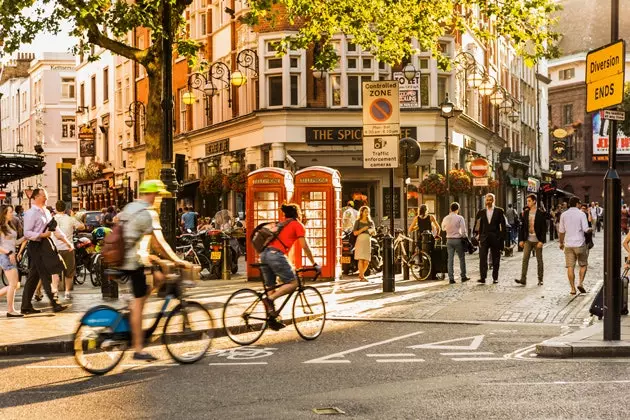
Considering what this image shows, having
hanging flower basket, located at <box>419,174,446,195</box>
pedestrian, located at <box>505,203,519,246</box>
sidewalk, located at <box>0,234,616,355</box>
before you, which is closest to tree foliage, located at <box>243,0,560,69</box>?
sidewalk, located at <box>0,234,616,355</box>

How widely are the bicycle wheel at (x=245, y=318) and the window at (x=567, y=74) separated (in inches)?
3914

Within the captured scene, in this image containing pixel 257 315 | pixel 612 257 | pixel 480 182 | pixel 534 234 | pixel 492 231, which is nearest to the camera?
pixel 612 257

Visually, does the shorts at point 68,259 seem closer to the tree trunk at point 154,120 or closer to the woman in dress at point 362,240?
the tree trunk at point 154,120

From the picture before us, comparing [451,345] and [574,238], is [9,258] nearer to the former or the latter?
[451,345]

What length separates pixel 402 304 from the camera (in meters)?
17.4

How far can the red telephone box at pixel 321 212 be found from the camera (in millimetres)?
22234

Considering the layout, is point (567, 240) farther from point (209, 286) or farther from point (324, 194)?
point (209, 286)

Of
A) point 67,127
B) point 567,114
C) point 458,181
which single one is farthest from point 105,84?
point 567,114

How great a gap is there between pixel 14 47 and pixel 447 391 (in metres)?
12.4

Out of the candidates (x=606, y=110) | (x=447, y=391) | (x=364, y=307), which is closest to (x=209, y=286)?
(x=364, y=307)

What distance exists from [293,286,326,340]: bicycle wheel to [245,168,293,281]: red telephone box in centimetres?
914

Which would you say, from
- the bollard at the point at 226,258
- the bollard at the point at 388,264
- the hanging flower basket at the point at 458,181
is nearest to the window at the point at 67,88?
the hanging flower basket at the point at 458,181

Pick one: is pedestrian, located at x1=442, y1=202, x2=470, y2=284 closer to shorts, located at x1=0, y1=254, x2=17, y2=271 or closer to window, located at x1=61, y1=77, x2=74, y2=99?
shorts, located at x1=0, y1=254, x2=17, y2=271

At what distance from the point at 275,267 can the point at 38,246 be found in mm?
5083
